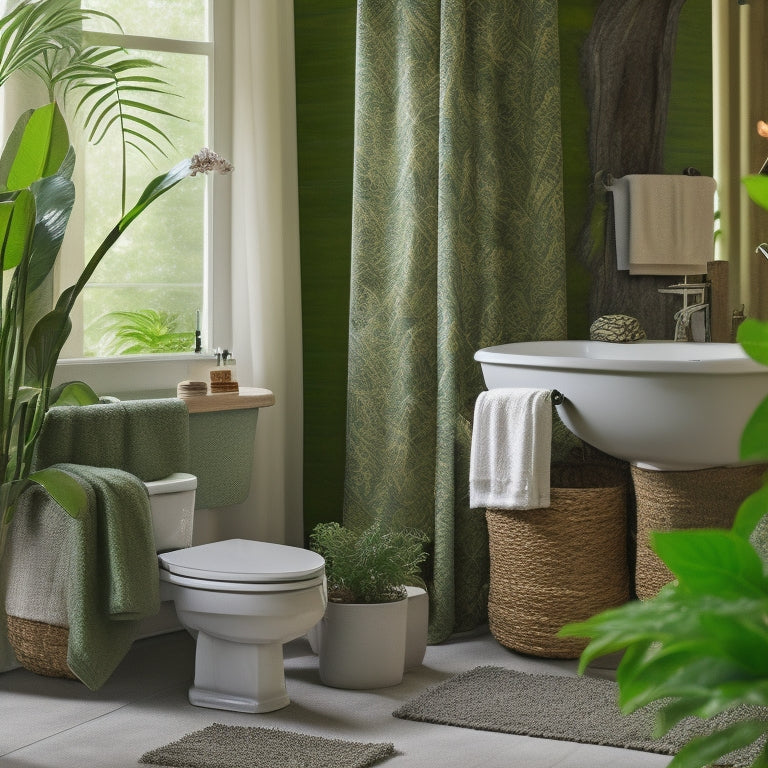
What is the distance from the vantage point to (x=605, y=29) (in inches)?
137

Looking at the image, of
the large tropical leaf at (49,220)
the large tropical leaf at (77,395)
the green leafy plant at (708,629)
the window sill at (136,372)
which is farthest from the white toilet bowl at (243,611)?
the green leafy plant at (708,629)

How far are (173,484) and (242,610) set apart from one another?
1.54 ft

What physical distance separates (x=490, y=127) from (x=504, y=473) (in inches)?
43.4

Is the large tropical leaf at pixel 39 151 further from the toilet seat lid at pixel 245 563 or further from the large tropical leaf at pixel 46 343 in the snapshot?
the toilet seat lid at pixel 245 563

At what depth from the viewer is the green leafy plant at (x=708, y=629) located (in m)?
0.42

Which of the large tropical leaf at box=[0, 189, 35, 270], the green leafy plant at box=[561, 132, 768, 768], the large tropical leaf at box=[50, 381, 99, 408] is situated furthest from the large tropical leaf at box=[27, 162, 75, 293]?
the green leafy plant at box=[561, 132, 768, 768]

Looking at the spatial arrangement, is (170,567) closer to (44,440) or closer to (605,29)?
(44,440)

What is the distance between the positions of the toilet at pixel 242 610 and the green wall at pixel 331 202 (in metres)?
0.90

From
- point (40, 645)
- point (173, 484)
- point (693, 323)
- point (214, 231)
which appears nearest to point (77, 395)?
point (173, 484)

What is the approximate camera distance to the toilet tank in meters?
2.84

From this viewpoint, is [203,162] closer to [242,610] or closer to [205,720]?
[242,610]

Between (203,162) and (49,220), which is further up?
(203,162)

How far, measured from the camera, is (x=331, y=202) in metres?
3.65

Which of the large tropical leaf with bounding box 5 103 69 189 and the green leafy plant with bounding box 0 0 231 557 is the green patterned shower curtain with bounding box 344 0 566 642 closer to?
the green leafy plant with bounding box 0 0 231 557
